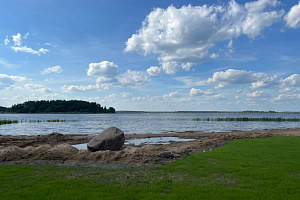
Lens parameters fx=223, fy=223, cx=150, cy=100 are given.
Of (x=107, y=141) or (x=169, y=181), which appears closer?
(x=169, y=181)

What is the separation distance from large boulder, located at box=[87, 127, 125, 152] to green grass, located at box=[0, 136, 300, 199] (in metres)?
7.54

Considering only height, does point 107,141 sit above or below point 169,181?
above

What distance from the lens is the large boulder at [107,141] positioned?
65.6 ft

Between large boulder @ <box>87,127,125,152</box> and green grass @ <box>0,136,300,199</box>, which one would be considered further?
large boulder @ <box>87,127,125,152</box>

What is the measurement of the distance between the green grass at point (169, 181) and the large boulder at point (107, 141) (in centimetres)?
754

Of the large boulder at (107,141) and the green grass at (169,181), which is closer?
the green grass at (169,181)

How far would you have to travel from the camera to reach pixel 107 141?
20.7 m

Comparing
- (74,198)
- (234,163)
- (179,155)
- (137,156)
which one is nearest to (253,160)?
(234,163)

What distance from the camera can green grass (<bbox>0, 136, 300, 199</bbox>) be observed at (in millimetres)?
7922

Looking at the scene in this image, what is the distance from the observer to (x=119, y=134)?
2169cm

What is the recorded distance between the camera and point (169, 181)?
383 inches

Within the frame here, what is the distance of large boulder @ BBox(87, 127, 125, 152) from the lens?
20000 mm

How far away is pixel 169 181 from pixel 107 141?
1199 centimetres

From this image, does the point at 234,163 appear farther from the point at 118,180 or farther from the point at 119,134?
the point at 119,134
